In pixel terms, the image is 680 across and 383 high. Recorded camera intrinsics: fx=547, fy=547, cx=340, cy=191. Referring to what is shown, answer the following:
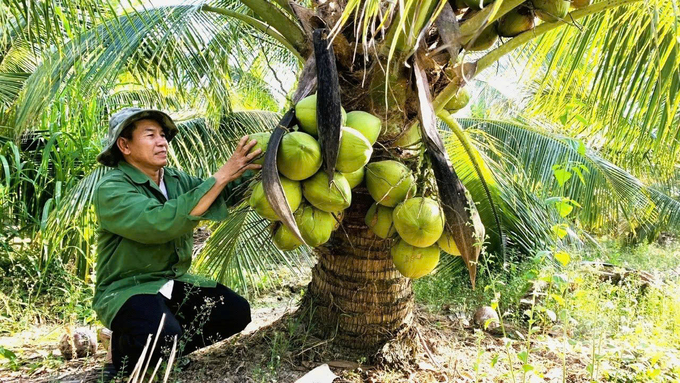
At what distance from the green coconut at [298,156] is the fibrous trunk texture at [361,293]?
0.62 metres

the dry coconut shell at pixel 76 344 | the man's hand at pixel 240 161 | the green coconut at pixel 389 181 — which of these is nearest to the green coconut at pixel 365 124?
the green coconut at pixel 389 181

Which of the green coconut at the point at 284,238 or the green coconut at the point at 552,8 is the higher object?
the green coconut at the point at 552,8

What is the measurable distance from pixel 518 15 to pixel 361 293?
1.20 meters

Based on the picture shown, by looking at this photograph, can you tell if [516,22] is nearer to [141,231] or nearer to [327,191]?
[327,191]

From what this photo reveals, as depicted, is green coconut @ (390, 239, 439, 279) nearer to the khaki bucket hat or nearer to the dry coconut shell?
the khaki bucket hat

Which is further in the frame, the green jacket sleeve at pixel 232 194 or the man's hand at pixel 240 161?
the green jacket sleeve at pixel 232 194

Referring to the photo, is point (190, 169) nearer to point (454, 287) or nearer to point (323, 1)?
point (454, 287)

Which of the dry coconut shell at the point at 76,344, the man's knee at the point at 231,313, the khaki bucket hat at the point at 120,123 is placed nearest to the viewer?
the khaki bucket hat at the point at 120,123

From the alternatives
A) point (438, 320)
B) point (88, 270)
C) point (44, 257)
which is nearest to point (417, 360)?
point (438, 320)

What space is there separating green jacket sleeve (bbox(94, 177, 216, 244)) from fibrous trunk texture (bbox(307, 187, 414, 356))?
57 centimetres

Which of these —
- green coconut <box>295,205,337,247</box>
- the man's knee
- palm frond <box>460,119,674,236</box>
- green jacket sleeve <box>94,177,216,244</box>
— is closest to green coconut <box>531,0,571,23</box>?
green coconut <box>295,205,337,247</box>

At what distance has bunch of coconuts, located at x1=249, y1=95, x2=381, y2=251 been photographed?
1.54 meters

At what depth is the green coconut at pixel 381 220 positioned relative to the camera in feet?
6.11

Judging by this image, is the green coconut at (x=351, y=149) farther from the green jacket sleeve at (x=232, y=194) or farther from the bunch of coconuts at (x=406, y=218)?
the green jacket sleeve at (x=232, y=194)
